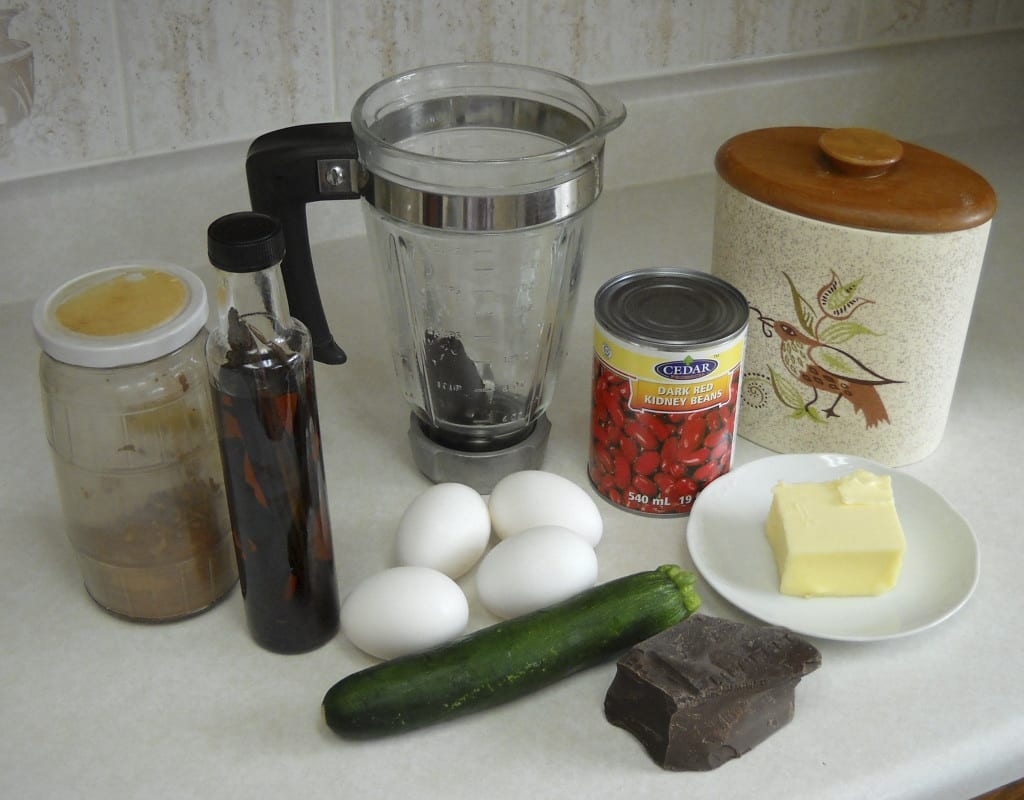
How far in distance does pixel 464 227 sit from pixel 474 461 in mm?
208

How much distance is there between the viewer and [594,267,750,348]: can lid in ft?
2.83

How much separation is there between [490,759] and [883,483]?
1.13ft

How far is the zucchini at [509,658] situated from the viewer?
0.72 m

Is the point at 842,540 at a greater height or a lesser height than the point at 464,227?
lesser

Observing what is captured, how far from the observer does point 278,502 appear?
2.46 ft

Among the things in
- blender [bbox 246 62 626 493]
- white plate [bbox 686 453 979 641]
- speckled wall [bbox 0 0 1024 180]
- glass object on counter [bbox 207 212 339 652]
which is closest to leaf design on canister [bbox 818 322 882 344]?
white plate [bbox 686 453 979 641]

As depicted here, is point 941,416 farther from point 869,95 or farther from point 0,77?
point 0,77

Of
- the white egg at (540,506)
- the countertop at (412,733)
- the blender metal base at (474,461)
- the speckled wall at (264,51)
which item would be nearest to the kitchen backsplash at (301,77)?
the speckled wall at (264,51)

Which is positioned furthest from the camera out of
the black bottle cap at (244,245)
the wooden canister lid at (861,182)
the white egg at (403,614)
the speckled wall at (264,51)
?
the speckled wall at (264,51)

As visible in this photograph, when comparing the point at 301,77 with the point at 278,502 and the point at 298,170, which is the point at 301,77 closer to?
the point at 298,170

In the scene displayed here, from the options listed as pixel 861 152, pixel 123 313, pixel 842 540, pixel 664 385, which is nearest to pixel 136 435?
pixel 123 313

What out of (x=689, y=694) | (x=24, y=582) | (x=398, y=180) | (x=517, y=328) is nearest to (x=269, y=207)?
(x=398, y=180)

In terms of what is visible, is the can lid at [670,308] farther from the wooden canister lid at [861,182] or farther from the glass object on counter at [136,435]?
the glass object on counter at [136,435]

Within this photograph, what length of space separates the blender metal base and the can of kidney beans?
0.18 ft
